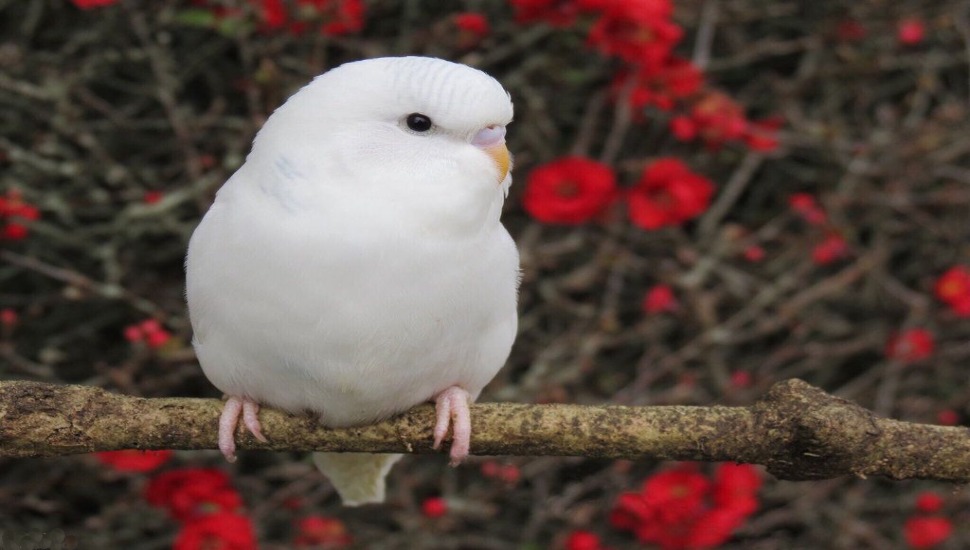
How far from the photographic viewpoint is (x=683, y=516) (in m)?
2.54

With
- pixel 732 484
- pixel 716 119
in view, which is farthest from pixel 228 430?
pixel 716 119

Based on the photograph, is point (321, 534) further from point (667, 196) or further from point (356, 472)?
point (667, 196)

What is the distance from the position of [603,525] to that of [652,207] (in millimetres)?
882

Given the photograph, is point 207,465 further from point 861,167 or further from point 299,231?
point 861,167

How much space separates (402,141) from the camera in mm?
1536

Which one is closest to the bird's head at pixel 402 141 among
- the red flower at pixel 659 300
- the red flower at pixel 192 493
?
the red flower at pixel 192 493

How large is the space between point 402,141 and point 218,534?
120 cm

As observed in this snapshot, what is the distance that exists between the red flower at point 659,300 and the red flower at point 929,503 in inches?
33.1

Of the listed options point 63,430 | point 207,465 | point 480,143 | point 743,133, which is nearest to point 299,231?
point 480,143

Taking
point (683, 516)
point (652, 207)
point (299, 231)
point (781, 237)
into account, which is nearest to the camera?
point (299, 231)

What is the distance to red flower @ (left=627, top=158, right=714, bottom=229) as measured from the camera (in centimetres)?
270

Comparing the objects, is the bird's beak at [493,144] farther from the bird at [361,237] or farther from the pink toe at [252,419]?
the pink toe at [252,419]

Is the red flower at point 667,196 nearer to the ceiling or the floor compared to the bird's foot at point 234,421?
nearer to the ceiling

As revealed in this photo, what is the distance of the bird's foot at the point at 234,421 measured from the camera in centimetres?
165
